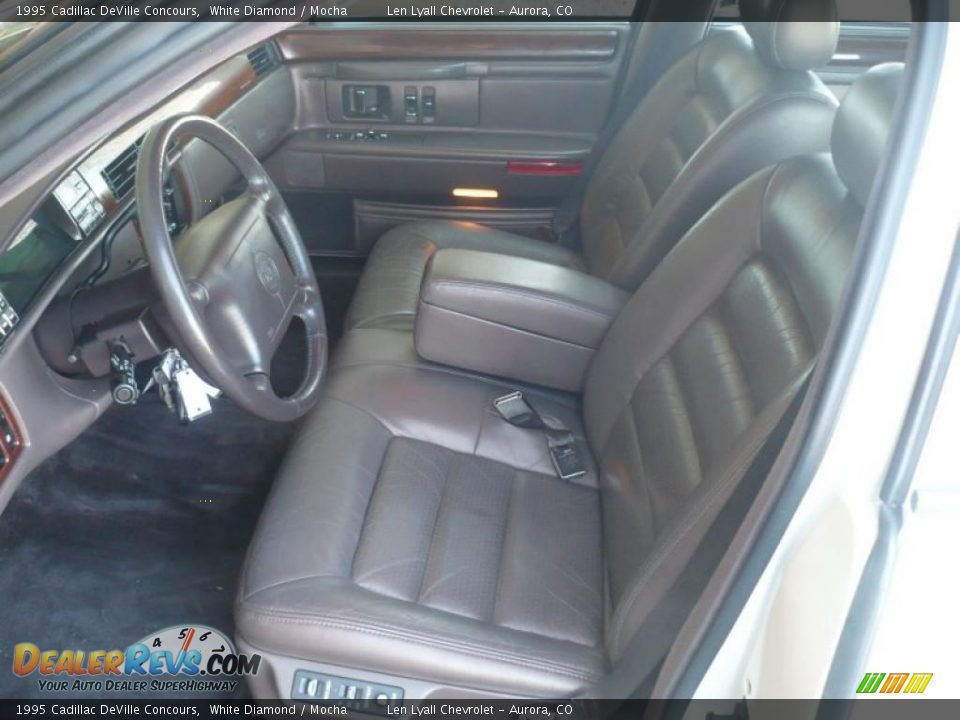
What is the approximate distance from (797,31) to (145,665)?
1.65 meters

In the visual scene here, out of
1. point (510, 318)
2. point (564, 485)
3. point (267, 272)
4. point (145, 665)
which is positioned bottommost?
point (145, 665)

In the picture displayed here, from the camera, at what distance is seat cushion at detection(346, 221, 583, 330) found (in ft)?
6.36

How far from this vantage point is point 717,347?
1.30 metres

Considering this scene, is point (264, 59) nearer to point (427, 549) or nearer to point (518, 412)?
point (518, 412)

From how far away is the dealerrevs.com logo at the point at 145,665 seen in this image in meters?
1.64

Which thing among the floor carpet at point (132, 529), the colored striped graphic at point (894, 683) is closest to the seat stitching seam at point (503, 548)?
the colored striped graphic at point (894, 683)

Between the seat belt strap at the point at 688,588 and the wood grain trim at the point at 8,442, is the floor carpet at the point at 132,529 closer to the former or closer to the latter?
the wood grain trim at the point at 8,442

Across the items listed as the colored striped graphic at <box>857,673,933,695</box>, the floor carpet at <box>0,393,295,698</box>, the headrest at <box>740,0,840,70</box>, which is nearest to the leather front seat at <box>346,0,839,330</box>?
the headrest at <box>740,0,840,70</box>

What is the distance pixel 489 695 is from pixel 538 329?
0.71m

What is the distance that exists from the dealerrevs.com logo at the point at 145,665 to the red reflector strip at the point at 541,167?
4.66ft

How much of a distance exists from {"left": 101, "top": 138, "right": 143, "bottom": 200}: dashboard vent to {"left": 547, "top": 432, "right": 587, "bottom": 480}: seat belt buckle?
33.7 inches

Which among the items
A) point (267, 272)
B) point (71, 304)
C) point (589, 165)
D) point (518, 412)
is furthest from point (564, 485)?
point (589, 165)

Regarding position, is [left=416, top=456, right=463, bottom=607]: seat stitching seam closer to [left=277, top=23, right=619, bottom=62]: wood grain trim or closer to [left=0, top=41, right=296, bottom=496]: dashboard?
[left=0, top=41, right=296, bottom=496]: dashboard

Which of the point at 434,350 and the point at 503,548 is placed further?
the point at 434,350
